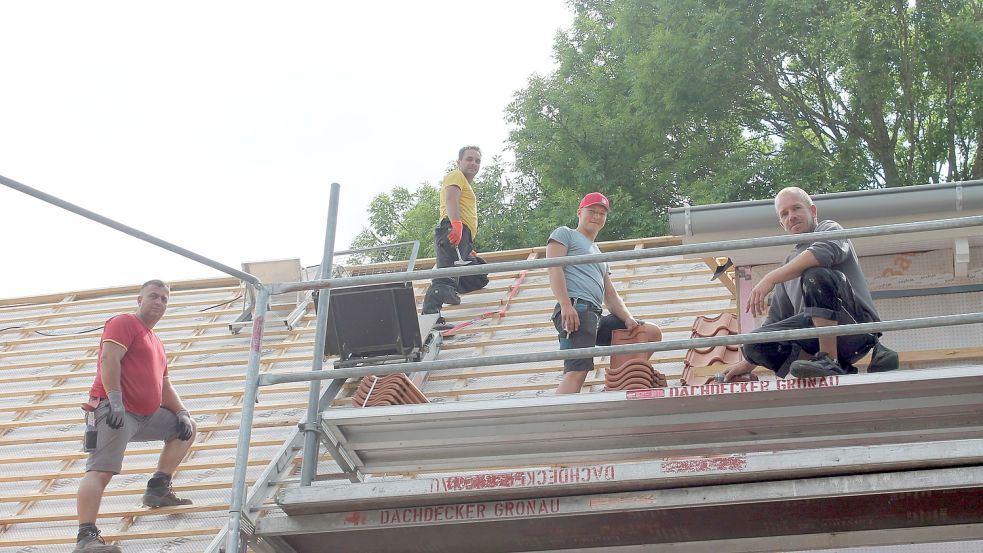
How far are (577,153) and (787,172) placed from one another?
4.10 m

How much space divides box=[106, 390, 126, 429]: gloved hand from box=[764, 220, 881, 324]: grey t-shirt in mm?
3135

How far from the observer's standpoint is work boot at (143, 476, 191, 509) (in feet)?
19.4

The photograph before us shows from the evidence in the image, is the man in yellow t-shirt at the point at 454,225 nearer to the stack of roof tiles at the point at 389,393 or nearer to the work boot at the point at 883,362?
the stack of roof tiles at the point at 389,393

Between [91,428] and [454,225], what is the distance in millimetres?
3240

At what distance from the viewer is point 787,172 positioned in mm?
18109

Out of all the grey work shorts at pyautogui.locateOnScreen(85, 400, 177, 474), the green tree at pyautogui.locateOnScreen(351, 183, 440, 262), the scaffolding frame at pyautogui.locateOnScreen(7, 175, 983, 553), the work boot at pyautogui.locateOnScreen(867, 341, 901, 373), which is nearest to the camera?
the scaffolding frame at pyautogui.locateOnScreen(7, 175, 983, 553)

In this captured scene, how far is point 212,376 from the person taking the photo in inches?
315

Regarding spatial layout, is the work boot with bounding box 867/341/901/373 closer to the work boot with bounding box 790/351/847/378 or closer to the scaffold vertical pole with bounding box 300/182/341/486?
the work boot with bounding box 790/351/847/378

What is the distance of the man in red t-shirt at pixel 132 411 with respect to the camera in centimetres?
559

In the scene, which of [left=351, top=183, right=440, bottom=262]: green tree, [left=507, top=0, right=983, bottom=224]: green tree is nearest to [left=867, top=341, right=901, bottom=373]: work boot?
[left=507, top=0, right=983, bottom=224]: green tree

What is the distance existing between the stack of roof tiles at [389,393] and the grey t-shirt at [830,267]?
1880 millimetres

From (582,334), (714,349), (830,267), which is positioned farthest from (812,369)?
(714,349)

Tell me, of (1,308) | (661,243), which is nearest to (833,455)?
(661,243)

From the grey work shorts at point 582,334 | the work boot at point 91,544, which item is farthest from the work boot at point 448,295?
the work boot at point 91,544
